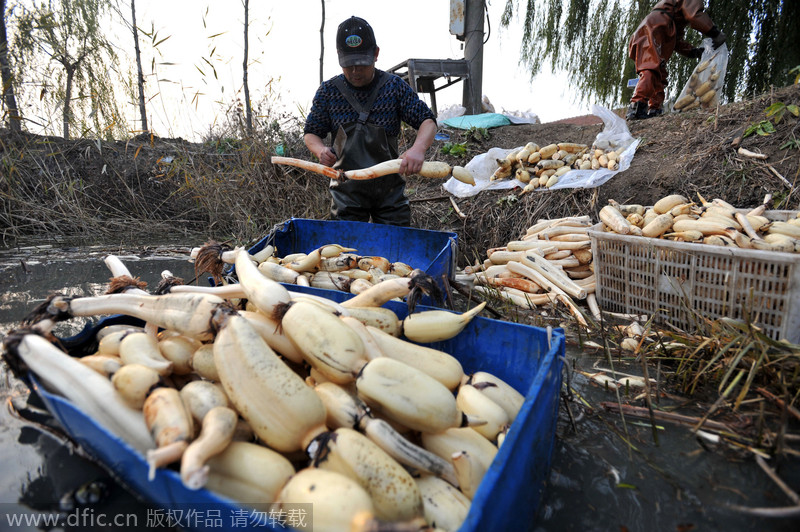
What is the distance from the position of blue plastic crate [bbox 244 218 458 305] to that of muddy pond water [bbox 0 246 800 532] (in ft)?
4.82

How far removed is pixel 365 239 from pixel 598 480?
2.15 metres

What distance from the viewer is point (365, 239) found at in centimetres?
311

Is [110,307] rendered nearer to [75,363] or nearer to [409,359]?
[75,363]

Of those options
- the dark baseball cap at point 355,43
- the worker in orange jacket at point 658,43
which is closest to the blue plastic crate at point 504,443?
the dark baseball cap at point 355,43

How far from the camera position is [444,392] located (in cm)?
114

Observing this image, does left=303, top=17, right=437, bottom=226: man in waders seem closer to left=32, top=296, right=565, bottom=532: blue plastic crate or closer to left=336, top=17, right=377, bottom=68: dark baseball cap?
left=336, top=17, right=377, bottom=68: dark baseball cap

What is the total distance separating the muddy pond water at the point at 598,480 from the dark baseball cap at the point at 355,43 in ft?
8.19

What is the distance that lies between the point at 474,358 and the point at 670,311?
162 centimetres

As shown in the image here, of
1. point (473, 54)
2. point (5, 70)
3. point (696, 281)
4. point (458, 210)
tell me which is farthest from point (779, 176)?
point (5, 70)

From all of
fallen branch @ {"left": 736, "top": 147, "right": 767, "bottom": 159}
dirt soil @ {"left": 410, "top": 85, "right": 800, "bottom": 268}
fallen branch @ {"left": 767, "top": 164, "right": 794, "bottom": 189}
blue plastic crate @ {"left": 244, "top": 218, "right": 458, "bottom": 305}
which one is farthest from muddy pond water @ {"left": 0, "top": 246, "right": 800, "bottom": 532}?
fallen branch @ {"left": 736, "top": 147, "right": 767, "bottom": 159}

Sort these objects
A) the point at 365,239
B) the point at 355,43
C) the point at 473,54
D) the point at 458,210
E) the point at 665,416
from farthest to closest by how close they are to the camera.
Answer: the point at 473,54 → the point at 458,210 → the point at 365,239 → the point at 355,43 → the point at 665,416

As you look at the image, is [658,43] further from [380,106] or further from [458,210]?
[380,106]

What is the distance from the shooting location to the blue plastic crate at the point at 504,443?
2.67ft

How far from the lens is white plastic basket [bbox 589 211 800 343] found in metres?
2.03
